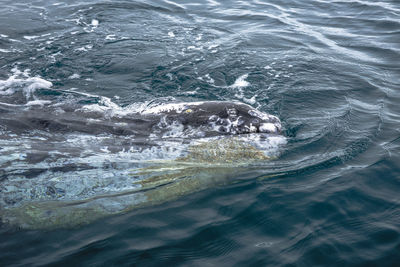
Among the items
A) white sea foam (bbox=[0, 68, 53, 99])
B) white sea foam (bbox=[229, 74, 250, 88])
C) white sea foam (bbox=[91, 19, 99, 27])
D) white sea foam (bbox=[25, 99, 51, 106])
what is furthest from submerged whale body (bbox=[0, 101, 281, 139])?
white sea foam (bbox=[91, 19, 99, 27])

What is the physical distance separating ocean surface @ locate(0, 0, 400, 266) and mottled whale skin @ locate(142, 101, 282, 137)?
13cm

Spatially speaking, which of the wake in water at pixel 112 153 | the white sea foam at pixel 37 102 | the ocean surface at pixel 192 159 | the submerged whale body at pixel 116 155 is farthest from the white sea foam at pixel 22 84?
the submerged whale body at pixel 116 155

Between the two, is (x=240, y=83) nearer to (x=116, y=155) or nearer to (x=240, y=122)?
(x=240, y=122)

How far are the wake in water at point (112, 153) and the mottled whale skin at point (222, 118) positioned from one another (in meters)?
0.02

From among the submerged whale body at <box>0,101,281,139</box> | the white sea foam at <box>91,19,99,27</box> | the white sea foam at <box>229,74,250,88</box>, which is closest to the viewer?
the submerged whale body at <box>0,101,281,139</box>

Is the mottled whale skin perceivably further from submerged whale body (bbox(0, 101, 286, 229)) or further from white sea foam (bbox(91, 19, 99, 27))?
white sea foam (bbox(91, 19, 99, 27))

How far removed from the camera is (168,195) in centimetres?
446

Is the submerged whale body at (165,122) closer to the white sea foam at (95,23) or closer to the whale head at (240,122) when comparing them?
the whale head at (240,122)

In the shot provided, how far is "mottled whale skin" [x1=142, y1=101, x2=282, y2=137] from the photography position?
540 centimetres

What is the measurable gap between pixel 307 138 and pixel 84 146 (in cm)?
353

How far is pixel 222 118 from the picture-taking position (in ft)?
17.9

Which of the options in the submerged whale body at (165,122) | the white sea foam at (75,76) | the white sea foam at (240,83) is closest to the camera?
the submerged whale body at (165,122)

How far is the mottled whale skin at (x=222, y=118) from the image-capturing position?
5.40m

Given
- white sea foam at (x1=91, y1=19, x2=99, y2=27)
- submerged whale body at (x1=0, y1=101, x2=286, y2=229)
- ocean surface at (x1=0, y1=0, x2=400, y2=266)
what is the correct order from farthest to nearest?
white sea foam at (x1=91, y1=19, x2=99, y2=27) < submerged whale body at (x1=0, y1=101, x2=286, y2=229) < ocean surface at (x1=0, y1=0, x2=400, y2=266)
